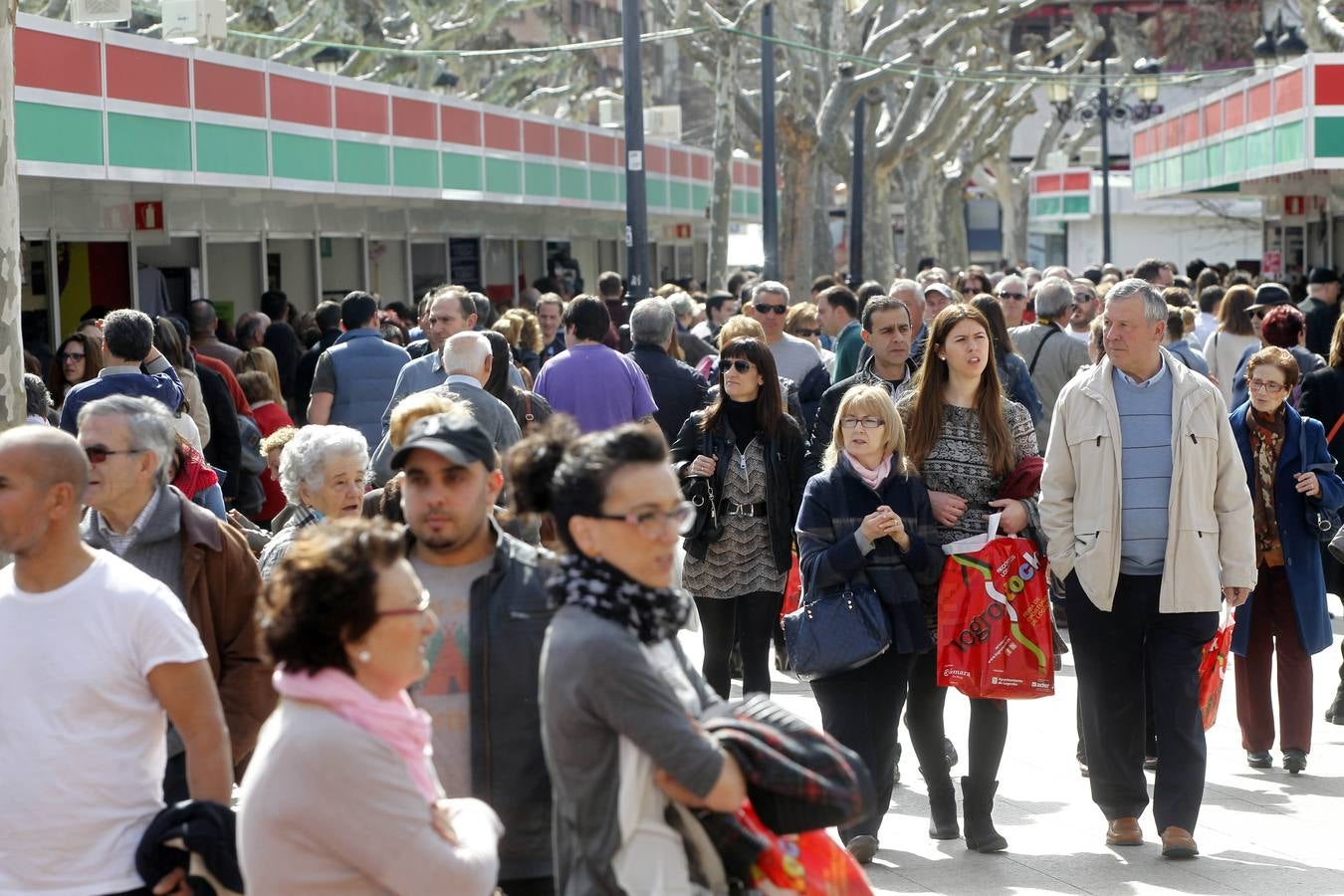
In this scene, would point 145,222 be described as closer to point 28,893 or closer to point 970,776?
point 970,776

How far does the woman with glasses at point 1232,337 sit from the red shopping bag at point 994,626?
5.85m

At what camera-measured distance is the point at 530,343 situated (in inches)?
491

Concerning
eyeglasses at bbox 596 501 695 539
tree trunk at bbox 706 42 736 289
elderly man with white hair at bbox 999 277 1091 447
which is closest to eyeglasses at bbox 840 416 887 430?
eyeglasses at bbox 596 501 695 539

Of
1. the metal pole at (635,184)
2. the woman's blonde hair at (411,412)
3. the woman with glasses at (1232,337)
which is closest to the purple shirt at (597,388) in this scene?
the woman's blonde hair at (411,412)

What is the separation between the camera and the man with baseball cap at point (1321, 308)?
15.2 metres

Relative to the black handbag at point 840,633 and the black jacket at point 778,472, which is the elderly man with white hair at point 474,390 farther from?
the black handbag at point 840,633

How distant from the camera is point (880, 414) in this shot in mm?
6516

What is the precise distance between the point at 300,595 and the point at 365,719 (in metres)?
0.22

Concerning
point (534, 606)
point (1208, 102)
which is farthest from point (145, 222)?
point (1208, 102)

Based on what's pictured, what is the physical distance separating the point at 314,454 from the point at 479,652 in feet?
5.36

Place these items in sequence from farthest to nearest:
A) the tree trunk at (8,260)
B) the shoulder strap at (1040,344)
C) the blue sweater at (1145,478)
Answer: the shoulder strap at (1040,344), the blue sweater at (1145,478), the tree trunk at (8,260)

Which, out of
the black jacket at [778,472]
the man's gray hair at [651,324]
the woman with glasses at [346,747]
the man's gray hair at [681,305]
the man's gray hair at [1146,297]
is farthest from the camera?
the man's gray hair at [681,305]

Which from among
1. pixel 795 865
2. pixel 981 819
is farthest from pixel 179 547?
pixel 981 819

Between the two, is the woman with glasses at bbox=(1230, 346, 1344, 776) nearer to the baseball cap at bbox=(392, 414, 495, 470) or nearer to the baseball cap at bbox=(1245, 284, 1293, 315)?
the baseball cap at bbox=(392, 414, 495, 470)
